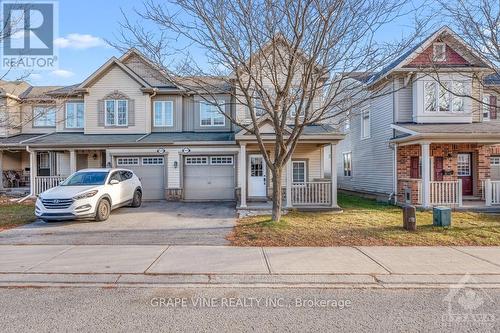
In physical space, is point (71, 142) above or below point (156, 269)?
above

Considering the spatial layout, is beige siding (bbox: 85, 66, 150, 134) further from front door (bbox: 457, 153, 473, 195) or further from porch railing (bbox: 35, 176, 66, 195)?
front door (bbox: 457, 153, 473, 195)

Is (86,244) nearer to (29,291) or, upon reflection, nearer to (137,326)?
(29,291)

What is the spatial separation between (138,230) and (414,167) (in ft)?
41.7

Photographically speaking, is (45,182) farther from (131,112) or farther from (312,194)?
(312,194)

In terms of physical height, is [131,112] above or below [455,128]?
above

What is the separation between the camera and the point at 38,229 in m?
9.62

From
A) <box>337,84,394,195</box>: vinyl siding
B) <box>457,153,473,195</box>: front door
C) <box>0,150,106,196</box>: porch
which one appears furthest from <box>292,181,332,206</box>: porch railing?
<box>0,150,106,196</box>: porch

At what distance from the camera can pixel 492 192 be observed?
44.9ft

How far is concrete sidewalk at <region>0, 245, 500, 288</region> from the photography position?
5496 mm

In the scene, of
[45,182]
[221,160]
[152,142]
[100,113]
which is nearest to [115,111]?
[100,113]

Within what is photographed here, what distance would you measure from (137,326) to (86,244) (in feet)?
15.2

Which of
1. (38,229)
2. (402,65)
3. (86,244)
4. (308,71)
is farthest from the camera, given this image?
(402,65)

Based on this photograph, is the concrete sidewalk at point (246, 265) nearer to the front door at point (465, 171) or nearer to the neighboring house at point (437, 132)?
the neighboring house at point (437, 132)

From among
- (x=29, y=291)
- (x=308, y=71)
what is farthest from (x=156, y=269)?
(x=308, y=71)
